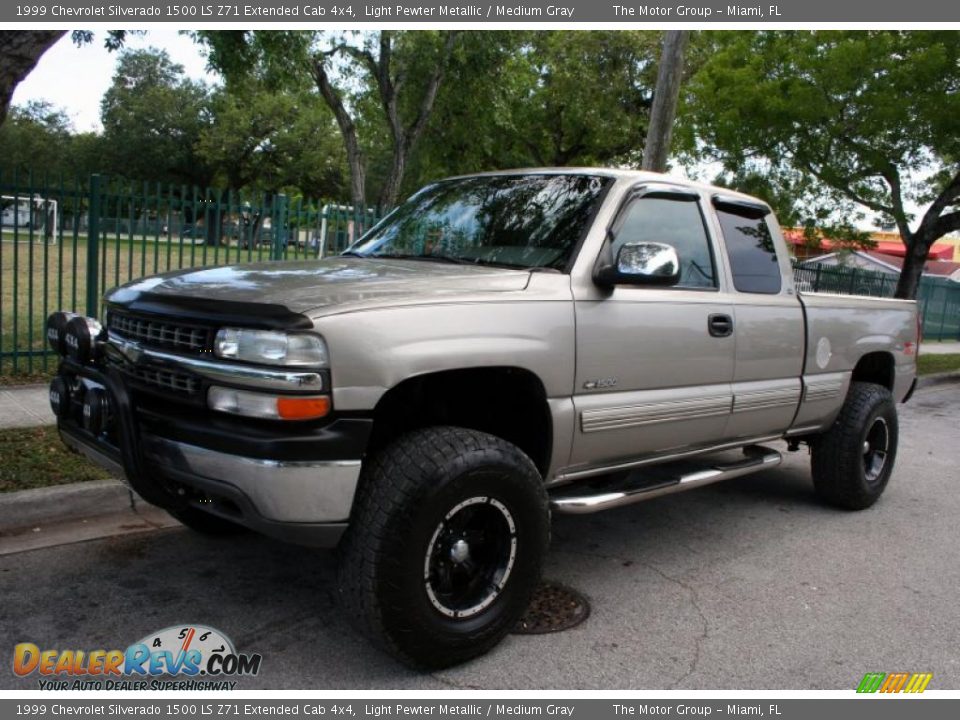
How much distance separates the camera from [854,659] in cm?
342

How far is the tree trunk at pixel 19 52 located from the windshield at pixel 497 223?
1935mm

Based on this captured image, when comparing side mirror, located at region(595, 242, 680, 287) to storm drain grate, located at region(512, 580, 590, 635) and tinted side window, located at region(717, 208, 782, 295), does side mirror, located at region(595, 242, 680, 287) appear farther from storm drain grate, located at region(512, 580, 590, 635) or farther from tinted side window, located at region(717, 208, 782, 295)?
storm drain grate, located at region(512, 580, 590, 635)

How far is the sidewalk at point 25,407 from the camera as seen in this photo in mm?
6027

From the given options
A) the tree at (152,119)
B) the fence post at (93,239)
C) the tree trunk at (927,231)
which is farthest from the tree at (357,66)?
the tree at (152,119)

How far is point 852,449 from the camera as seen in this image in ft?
17.7

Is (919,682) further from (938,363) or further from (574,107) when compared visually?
(574,107)

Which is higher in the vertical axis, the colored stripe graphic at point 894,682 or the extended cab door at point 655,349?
the extended cab door at point 655,349

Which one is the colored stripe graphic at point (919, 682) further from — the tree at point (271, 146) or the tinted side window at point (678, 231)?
the tree at point (271, 146)

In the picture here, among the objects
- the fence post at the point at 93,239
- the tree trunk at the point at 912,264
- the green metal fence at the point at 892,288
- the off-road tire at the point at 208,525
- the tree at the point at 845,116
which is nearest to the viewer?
the off-road tire at the point at 208,525

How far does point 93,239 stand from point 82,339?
5376 millimetres

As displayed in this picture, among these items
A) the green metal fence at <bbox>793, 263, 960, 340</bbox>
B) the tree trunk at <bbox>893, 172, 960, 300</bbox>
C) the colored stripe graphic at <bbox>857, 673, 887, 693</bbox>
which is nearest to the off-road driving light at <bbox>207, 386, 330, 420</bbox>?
the colored stripe graphic at <bbox>857, 673, 887, 693</bbox>

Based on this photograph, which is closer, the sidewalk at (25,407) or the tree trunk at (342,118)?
the sidewalk at (25,407)

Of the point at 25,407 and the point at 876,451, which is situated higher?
the point at 876,451

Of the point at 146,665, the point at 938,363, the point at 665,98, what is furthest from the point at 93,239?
the point at 938,363
